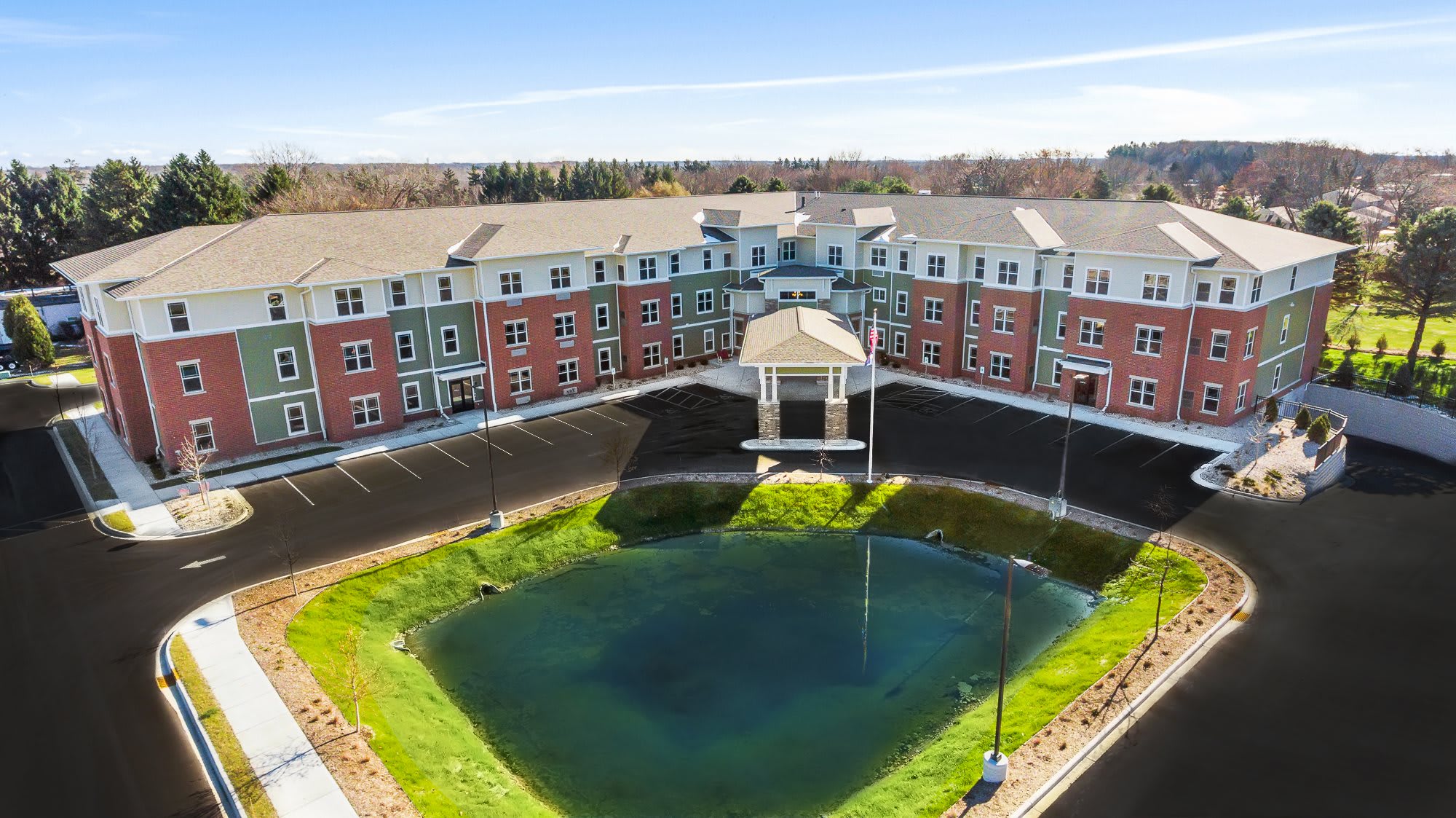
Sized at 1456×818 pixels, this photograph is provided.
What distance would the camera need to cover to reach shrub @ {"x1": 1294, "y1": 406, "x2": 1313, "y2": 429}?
4156 centimetres

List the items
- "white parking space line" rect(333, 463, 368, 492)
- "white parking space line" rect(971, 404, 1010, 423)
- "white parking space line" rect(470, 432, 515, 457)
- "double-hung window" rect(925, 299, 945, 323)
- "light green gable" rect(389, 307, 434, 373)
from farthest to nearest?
"double-hung window" rect(925, 299, 945, 323)
"white parking space line" rect(971, 404, 1010, 423)
"light green gable" rect(389, 307, 434, 373)
"white parking space line" rect(470, 432, 515, 457)
"white parking space line" rect(333, 463, 368, 492)

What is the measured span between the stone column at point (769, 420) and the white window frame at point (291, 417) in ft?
78.2

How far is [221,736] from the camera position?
21.8m

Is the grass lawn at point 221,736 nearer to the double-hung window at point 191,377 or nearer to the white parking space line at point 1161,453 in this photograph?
the double-hung window at point 191,377

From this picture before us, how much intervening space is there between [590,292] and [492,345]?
7.70 m

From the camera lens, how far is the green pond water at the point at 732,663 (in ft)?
71.9

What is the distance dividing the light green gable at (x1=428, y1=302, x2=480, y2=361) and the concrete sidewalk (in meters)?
21.2

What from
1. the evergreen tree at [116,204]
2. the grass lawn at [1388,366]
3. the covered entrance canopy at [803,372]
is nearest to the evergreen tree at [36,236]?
the evergreen tree at [116,204]

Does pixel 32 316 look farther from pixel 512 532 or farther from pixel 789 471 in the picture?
pixel 789 471

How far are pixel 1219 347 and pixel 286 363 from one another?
4850 cm

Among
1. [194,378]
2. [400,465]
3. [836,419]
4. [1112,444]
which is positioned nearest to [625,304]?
[836,419]

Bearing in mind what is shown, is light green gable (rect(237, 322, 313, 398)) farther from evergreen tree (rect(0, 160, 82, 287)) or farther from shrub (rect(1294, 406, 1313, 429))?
evergreen tree (rect(0, 160, 82, 287))

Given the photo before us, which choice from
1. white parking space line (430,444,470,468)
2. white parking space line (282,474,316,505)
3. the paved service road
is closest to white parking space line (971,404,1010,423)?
the paved service road

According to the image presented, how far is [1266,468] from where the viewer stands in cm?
3750
